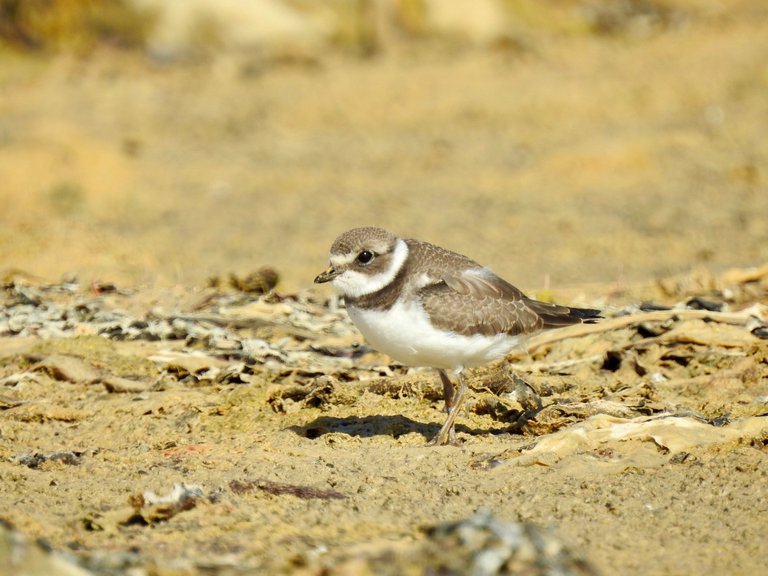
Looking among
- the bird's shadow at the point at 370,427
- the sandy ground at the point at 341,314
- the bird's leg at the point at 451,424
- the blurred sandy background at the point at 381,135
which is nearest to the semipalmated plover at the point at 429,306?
the bird's leg at the point at 451,424

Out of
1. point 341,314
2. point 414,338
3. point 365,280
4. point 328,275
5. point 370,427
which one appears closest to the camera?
point 414,338

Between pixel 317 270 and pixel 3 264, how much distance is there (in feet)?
9.87

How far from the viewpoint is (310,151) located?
16.1 meters

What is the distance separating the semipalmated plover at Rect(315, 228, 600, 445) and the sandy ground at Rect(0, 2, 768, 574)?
436 mm

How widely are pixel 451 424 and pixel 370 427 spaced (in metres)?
0.49

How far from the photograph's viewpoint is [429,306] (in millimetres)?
5523

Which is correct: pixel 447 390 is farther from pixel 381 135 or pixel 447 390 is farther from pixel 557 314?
pixel 381 135

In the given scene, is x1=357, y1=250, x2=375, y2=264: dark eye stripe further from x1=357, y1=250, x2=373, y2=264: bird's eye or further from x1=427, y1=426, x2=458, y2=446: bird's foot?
x1=427, y1=426, x2=458, y2=446: bird's foot

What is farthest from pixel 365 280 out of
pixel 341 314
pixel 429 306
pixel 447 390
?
pixel 341 314

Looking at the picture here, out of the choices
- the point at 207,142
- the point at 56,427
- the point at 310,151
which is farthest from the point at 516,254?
the point at 56,427

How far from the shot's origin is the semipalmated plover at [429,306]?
18.0ft

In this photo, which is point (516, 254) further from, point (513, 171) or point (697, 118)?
point (697, 118)

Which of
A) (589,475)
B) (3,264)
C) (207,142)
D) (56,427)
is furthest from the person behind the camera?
(207,142)

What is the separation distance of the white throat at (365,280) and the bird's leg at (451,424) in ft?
1.99
